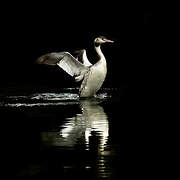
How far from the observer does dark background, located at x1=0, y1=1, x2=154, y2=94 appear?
78.8 ft

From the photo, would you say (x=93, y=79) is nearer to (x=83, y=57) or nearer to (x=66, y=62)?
(x=66, y=62)

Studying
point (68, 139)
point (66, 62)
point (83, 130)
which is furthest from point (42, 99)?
point (68, 139)

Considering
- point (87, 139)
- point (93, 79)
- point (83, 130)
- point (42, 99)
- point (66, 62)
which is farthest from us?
point (93, 79)

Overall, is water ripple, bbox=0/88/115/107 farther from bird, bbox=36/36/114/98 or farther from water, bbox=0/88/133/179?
bird, bbox=36/36/114/98

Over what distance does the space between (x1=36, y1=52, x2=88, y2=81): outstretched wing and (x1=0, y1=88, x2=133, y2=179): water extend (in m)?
0.95

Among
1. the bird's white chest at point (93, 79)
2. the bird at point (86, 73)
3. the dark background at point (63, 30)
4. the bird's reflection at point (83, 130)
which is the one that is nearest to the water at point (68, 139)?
the bird's reflection at point (83, 130)

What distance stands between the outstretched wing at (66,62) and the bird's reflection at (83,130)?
7.43 ft

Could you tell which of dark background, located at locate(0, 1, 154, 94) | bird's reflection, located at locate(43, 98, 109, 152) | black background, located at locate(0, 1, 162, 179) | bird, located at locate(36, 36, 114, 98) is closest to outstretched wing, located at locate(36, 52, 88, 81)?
bird, located at locate(36, 36, 114, 98)

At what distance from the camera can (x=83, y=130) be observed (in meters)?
7.74

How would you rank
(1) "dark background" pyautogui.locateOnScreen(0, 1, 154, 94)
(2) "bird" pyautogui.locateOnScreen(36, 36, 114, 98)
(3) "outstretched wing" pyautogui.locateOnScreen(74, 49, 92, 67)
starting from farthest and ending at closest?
(1) "dark background" pyautogui.locateOnScreen(0, 1, 154, 94) → (3) "outstretched wing" pyautogui.locateOnScreen(74, 49, 92, 67) → (2) "bird" pyautogui.locateOnScreen(36, 36, 114, 98)

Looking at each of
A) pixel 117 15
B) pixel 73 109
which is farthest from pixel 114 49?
pixel 73 109

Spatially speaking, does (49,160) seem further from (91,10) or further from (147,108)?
(91,10)

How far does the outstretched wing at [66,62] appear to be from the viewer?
491 inches

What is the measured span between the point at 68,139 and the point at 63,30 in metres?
18.5
